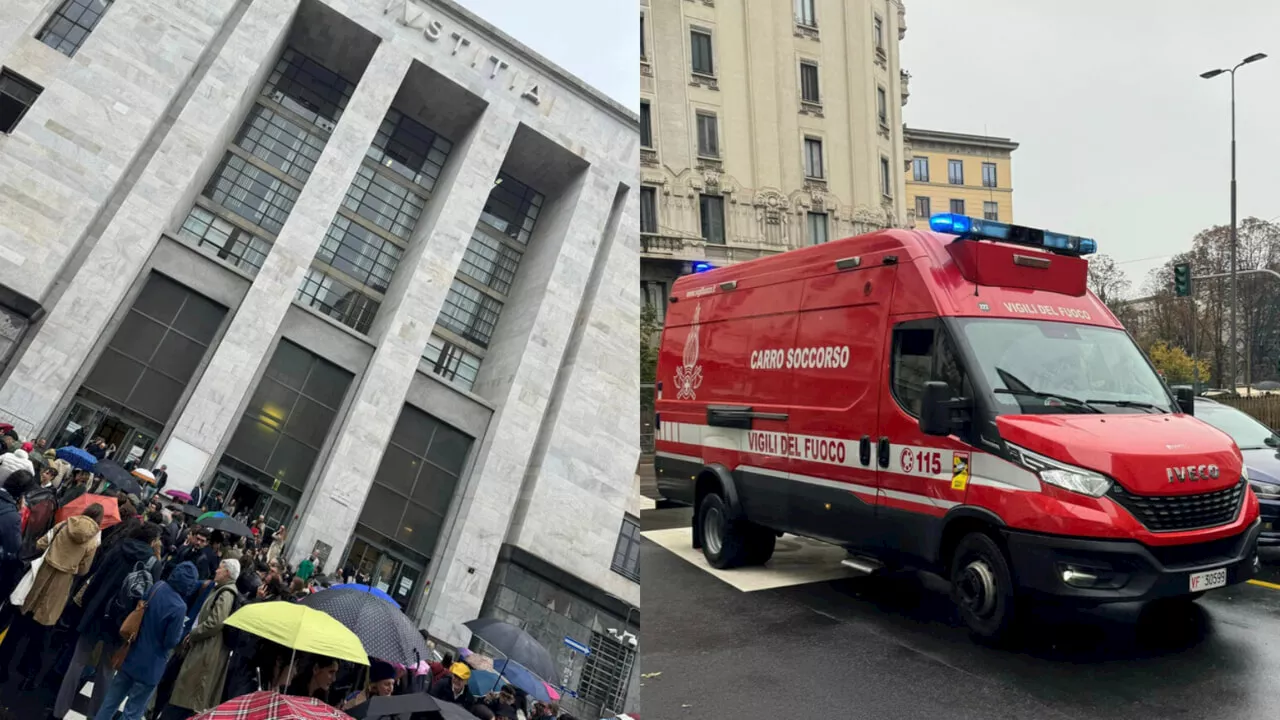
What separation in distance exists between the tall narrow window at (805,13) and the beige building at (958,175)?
0.68m

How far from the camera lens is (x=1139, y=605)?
3.00 metres

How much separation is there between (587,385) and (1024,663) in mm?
1850

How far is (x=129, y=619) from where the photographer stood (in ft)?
7.85

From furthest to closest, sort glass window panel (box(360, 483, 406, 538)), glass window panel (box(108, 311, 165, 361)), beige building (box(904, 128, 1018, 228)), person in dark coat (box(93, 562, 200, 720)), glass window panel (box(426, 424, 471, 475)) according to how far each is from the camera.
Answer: glass window panel (box(360, 483, 406, 538))
glass window panel (box(426, 424, 471, 475))
glass window panel (box(108, 311, 165, 361))
beige building (box(904, 128, 1018, 228))
person in dark coat (box(93, 562, 200, 720))

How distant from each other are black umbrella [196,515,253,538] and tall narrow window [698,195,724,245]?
2.99 m

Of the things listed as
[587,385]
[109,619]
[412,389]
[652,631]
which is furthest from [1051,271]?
[109,619]

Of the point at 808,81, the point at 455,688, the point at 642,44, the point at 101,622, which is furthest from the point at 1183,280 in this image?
the point at 101,622

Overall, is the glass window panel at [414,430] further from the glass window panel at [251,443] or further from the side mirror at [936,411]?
the side mirror at [936,411]

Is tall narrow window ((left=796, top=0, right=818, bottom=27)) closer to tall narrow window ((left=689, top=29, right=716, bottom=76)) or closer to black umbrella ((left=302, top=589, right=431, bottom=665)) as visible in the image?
tall narrow window ((left=689, top=29, right=716, bottom=76))

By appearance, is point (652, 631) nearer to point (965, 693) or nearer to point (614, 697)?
point (614, 697)

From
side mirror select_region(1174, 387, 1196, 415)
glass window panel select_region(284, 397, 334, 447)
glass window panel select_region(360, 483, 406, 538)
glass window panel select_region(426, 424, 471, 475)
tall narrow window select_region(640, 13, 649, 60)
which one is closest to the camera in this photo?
tall narrow window select_region(640, 13, 649, 60)

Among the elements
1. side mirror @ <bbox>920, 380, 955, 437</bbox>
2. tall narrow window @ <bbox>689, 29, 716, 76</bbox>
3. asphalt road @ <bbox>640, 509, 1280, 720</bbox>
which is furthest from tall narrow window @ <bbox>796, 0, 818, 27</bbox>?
side mirror @ <bbox>920, 380, 955, 437</bbox>

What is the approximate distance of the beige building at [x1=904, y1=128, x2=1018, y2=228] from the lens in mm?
2730

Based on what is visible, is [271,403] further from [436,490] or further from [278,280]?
[436,490]
